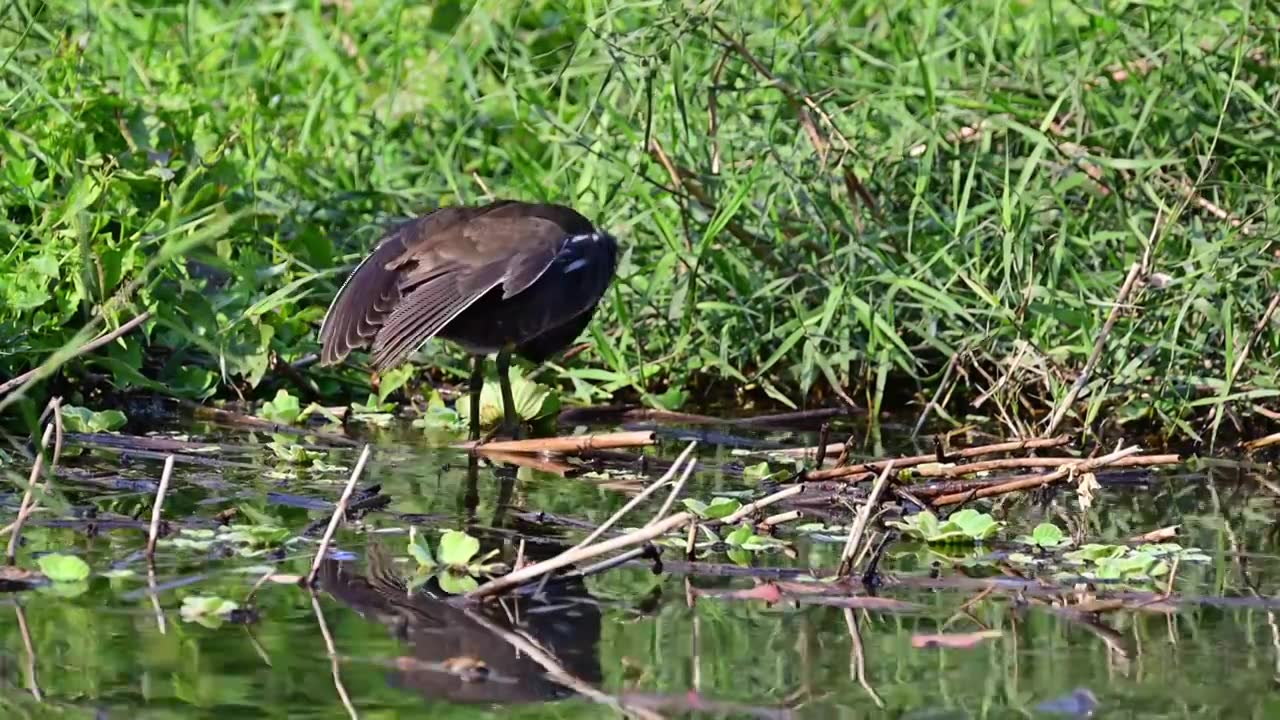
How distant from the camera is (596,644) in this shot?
3287 mm

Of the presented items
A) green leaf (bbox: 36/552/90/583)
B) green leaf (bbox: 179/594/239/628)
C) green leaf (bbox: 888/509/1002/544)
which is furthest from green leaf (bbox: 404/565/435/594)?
green leaf (bbox: 888/509/1002/544)

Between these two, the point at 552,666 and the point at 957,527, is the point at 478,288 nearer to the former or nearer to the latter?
the point at 957,527

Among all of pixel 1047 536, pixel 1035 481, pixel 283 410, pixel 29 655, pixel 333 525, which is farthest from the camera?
pixel 283 410

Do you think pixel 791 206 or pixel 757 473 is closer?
pixel 757 473

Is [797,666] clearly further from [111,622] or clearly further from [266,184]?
[266,184]

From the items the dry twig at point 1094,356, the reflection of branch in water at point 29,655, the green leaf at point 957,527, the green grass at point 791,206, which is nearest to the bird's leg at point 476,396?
the green grass at point 791,206

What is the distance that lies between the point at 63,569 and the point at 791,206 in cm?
333

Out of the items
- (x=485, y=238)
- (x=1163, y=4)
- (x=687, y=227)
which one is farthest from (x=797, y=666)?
(x=1163, y=4)

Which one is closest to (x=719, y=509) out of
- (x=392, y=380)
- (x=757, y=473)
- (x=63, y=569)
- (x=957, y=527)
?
(x=957, y=527)

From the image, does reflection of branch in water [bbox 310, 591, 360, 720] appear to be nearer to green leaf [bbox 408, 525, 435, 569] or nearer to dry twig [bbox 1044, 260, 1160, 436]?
green leaf [bbox 408, 525, 435, 569]

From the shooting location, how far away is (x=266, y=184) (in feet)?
21.6

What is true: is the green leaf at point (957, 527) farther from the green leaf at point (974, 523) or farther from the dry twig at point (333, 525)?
the dry twig at point (333, 525)

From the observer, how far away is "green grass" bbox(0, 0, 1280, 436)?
5.54 meters

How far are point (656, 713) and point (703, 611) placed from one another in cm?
66
